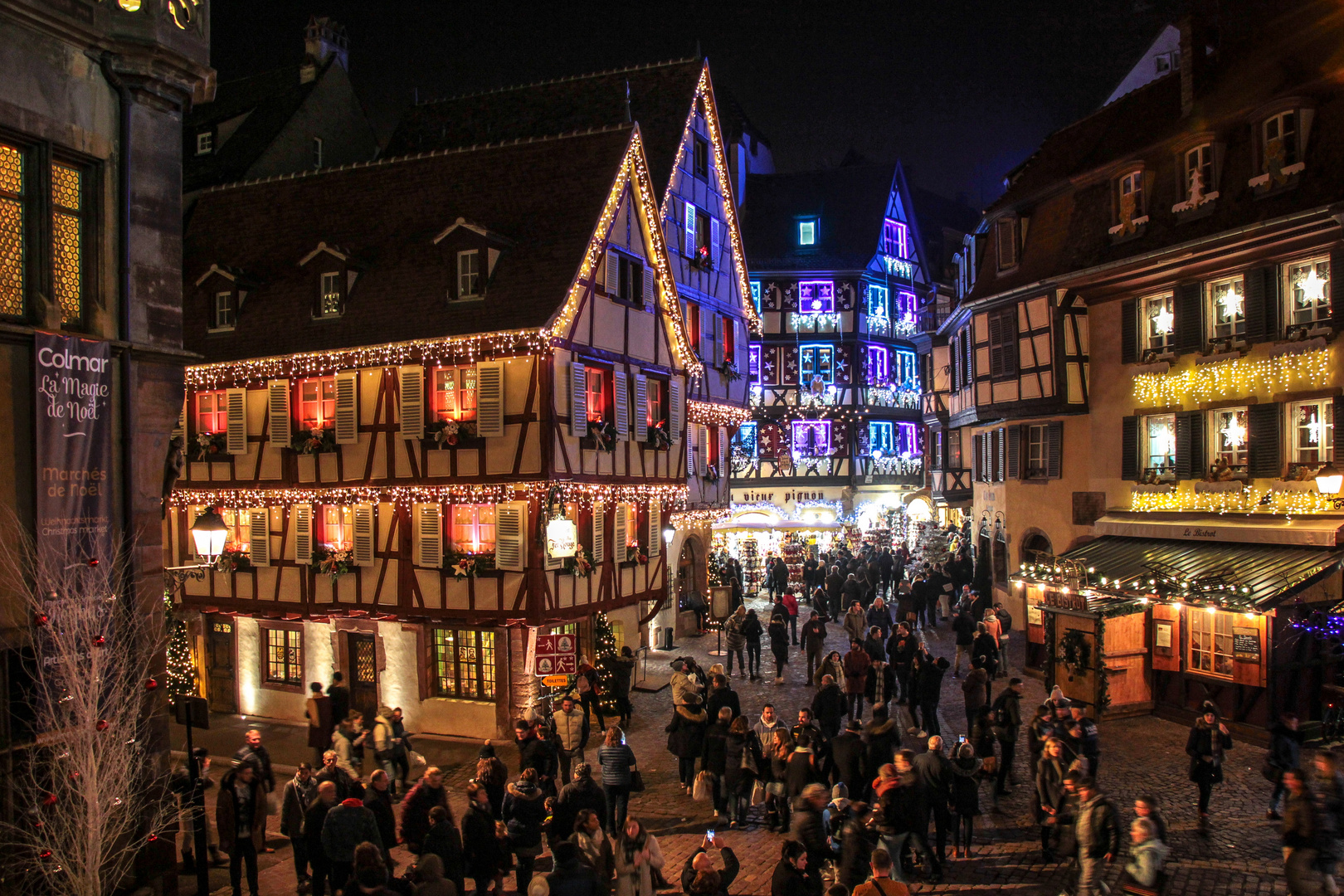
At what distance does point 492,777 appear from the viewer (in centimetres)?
1188

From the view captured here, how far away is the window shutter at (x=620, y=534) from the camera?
20.5 m

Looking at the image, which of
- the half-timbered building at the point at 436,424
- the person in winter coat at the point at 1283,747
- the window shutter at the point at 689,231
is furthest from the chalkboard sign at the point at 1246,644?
the window shutter at the point at 689,231

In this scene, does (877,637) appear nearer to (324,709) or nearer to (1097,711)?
(1097,711)

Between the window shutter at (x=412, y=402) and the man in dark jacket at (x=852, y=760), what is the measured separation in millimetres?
9917

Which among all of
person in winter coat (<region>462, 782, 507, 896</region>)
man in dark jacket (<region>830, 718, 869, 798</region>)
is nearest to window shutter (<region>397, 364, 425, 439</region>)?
person in winter coat (<region>462, 782, 507, 896</region>)

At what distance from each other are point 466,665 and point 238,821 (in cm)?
801

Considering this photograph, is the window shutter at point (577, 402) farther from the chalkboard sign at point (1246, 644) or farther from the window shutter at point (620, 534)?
Answer: the chalkboard sign at point (1246, 644)

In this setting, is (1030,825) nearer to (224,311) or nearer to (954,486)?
(224,311)

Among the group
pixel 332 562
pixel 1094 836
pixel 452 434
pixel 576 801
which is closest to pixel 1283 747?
pixel 1094 836

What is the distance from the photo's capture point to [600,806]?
35.9 feet

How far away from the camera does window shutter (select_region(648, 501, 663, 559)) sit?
22031mm

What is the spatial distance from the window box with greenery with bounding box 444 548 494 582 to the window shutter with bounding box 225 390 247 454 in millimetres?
5706

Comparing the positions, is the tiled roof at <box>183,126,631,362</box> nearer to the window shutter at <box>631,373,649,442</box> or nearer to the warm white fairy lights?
the window shutter at <box>631,373,649,442</box>

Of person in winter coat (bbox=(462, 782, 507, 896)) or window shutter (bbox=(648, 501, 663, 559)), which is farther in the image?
window shutter (bbox=(648, 501, 663, 559))
